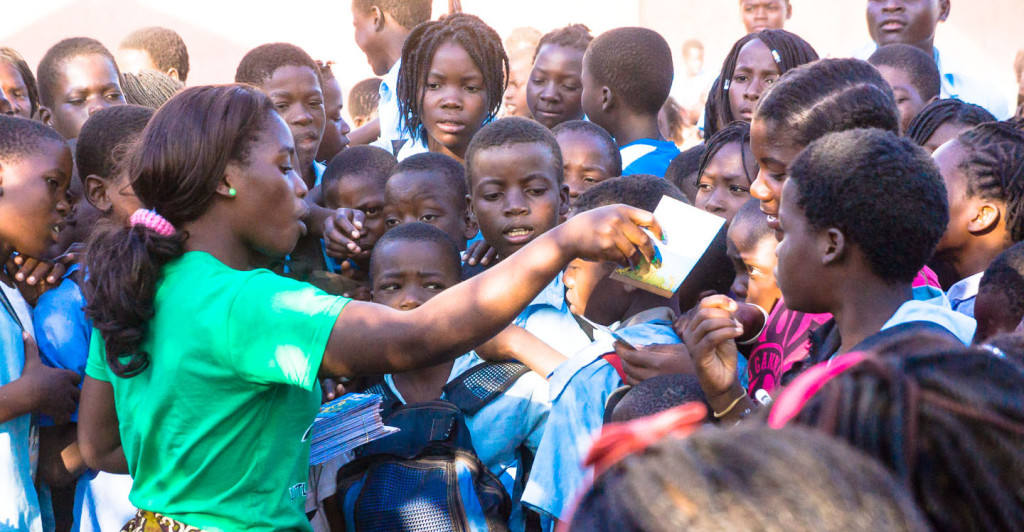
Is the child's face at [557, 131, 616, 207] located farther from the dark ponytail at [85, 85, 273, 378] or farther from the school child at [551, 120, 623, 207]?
the dark ponytail at [85, 85, 273, 378]

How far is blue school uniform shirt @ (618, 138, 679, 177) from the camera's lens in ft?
15.2

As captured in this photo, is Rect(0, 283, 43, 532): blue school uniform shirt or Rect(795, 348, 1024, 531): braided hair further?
Rect(0, 283, 43, 532): blue school uniform shirt

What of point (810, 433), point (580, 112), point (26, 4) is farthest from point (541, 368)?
point (26, 4)

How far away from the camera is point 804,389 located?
1.04 m

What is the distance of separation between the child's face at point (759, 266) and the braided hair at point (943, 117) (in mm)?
1007

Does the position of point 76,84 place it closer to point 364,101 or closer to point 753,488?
point 364,101

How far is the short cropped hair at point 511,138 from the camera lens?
12.3ft

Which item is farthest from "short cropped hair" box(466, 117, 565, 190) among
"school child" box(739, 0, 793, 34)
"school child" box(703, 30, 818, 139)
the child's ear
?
"school child" box(739, 0, 793, 34)

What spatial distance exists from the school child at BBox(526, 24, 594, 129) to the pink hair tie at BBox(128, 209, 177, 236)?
3630 millimetres

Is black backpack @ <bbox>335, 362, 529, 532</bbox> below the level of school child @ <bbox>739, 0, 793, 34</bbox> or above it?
below

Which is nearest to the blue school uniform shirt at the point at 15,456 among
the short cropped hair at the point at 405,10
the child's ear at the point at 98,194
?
the child's ear at the point at 98,194

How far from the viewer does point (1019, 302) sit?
8.14ft

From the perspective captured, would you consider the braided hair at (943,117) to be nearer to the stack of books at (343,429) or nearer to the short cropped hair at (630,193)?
the short cropped hair at (630,193)

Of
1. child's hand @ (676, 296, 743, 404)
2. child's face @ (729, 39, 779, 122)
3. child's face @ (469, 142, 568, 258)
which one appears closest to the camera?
child's hand @ (676, 296, 743, 404)
